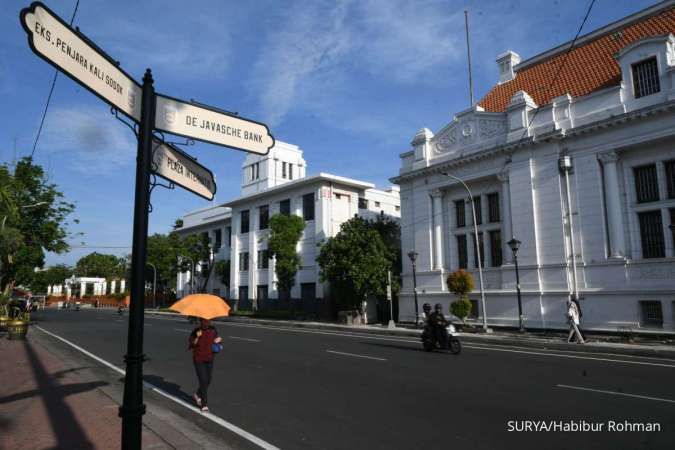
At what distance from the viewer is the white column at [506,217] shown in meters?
25.5

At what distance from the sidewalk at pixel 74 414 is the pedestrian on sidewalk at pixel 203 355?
0.33 m

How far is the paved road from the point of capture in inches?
235

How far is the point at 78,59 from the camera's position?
10.8 ft

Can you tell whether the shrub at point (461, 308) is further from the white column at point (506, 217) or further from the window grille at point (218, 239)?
the window grille at point (218, 239)

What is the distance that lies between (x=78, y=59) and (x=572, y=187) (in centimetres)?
2395

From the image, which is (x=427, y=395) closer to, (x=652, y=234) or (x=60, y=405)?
(x=60, y=405)

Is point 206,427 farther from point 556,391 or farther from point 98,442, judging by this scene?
point 556,391

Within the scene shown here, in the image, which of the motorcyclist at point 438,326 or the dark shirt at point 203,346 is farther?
the motorcyclist at point 438,326

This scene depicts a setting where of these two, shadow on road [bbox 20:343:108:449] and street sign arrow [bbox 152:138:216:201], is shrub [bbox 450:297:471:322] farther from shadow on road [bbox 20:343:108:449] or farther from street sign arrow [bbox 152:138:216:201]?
street sign arrow [bbox 152:138:216:201]

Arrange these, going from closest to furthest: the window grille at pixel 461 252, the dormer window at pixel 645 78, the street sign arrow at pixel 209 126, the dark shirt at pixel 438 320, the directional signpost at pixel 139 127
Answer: the directional signpost at pixel 139 127
the street sign arrow at pixel 209 126
the dark shirt at pixel 438 320
the dormer window at pixel 645 78
the window grille at pixel 461 252

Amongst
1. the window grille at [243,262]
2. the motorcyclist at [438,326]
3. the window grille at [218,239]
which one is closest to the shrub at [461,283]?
the motorcyclist at [438,326]

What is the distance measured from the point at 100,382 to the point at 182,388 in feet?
6.18

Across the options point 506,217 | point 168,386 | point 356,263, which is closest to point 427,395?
point 168,386

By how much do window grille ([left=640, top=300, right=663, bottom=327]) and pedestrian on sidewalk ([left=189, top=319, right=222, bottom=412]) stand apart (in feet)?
64.7
